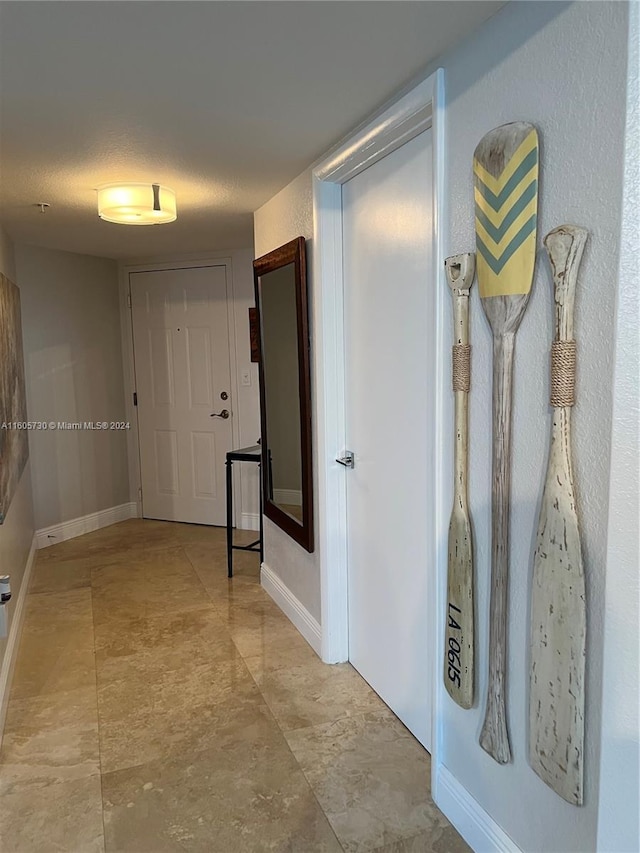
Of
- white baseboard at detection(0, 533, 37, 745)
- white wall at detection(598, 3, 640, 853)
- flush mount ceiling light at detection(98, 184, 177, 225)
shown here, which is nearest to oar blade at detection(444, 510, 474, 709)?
white wall at detection(598, 3, 640, 853)

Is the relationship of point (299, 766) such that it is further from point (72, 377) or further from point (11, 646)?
point (72, 377)

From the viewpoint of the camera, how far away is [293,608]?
316 cm

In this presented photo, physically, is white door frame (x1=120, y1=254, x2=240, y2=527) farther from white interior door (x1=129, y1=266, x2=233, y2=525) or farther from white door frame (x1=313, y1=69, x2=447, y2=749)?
white door frame (x1=313, y1=69, x2=447, y2=749)

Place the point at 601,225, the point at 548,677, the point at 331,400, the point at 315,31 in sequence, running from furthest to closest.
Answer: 1. the point at 331,400
2. the point at 315,31
3. the point at 548,677
4. the point at 601,225

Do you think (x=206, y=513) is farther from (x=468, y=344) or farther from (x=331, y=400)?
(x=468, y=344)

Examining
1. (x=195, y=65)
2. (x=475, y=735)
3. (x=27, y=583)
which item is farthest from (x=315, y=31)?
(x=27, y=583)

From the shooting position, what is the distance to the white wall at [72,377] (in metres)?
4.39

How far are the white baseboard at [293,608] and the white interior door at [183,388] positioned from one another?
4.72 feet

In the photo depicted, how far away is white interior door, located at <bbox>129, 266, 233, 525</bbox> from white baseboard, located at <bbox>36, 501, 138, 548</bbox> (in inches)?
7.4

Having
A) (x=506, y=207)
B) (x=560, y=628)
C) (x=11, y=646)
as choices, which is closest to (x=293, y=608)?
(x=11, y=646)

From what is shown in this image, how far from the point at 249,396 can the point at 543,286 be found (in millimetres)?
3562

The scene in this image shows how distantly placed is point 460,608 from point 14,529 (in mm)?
2471

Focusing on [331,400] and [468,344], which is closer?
[468,344]

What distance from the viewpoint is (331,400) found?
264 centimetres
